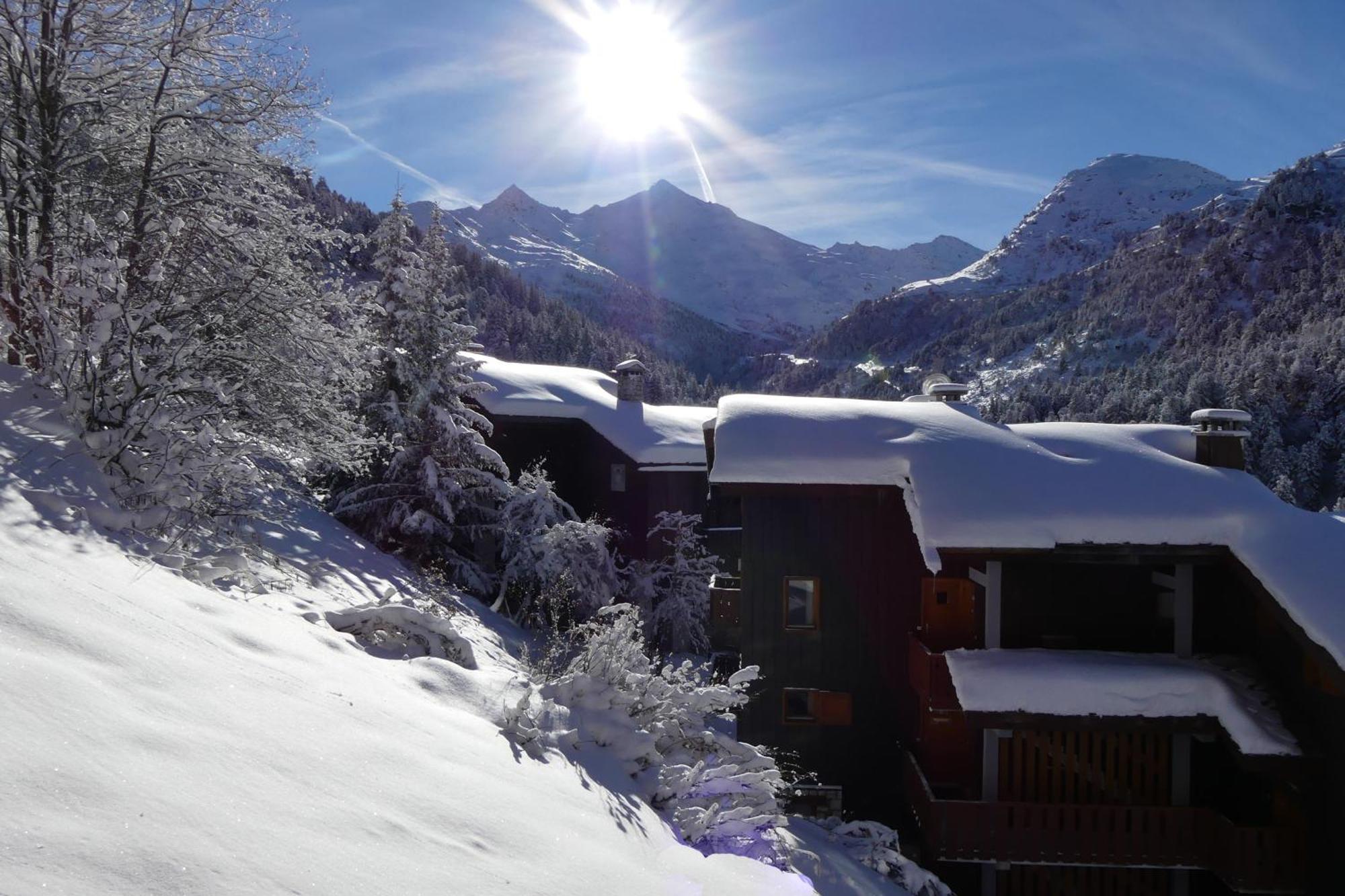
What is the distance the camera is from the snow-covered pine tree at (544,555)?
20125 mm

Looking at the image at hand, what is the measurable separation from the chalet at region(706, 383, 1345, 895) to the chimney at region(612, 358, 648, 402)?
1226 centimetres

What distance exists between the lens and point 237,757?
10.8ft

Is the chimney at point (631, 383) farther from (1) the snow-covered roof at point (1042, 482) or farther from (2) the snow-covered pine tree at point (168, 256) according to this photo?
(2) the snow-covered pine tree at point (168, 256)

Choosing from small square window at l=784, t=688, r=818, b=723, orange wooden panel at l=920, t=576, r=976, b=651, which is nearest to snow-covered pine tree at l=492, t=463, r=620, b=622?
small square window at l=784, t=688, r=818, b=723

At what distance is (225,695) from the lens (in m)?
3.80

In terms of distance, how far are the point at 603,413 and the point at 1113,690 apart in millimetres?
17736

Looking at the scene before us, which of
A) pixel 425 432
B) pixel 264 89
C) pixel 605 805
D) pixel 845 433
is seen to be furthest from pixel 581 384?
pixel 605 805

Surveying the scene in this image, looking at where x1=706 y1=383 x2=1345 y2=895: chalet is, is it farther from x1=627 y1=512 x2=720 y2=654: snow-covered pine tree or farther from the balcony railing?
x1=627 y1=512 x2=720 y2=654: snow-covered pine tree

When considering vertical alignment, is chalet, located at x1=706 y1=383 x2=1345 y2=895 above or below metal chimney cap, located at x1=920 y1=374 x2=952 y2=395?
below

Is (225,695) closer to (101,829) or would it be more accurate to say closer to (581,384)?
(101,829)

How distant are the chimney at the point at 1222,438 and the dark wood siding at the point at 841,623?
552cm

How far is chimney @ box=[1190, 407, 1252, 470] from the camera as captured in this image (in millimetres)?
13961

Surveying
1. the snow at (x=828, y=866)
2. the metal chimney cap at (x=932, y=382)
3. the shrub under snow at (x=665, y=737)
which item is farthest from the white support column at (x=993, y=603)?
the shrub under snow at (x=665, y=737)

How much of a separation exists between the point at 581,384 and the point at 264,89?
63.6 feet
